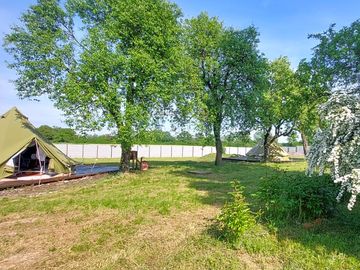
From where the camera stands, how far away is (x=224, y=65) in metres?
20.8

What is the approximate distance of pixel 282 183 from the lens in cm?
614

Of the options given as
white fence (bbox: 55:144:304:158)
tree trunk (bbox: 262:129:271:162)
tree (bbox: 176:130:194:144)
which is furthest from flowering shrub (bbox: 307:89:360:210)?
tree trunk (bbox: 262:129:271:162)

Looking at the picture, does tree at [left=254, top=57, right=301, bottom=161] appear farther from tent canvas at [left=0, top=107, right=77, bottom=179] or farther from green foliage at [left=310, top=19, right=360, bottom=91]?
tent canvas at [left=0, top=107, right=77, bottom=179]

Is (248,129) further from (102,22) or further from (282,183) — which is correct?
(282,183)

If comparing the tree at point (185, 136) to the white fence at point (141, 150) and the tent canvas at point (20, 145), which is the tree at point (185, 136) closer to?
the white fence at point (141, 150)

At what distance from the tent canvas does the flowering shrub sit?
1173cm

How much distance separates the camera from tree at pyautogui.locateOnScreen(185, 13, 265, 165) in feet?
65.9

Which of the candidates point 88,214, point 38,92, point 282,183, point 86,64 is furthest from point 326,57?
point 38,92

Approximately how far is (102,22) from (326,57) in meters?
10.3

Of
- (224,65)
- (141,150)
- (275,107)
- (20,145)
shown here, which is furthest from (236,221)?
(141,150)

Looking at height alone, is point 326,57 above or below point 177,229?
above

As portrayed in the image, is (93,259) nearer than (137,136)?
Yes

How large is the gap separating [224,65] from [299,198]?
53.6 ft

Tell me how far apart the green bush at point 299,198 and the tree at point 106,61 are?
322 inches
